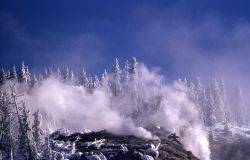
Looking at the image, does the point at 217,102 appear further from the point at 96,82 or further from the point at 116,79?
the point at 116,79

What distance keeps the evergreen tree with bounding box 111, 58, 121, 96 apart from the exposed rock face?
47411mm

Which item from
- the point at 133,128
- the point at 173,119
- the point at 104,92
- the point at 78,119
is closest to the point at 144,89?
the point at 104,92

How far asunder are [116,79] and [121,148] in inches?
2460

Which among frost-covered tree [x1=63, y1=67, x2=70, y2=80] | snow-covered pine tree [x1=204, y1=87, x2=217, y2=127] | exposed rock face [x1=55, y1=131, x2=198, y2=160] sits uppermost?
frost-covered tree [x1=63, y1=67, x2=70, y2=80]

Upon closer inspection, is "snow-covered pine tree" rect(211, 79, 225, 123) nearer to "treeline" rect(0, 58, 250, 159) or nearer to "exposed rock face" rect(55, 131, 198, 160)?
"treeline" rect(0, 58, 250, 159)

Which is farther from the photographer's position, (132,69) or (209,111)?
(209,111)

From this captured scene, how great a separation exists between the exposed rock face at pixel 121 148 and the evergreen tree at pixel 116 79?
4741cm

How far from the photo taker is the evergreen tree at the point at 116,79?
373 feet

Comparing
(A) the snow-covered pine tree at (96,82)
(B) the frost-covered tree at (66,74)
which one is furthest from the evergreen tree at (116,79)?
(B) the frost-covered tree at (66,74)

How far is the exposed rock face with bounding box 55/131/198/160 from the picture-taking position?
53812 mm

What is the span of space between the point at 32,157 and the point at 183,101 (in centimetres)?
5908

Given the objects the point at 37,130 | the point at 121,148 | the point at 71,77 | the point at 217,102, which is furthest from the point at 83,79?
the point at 121,148

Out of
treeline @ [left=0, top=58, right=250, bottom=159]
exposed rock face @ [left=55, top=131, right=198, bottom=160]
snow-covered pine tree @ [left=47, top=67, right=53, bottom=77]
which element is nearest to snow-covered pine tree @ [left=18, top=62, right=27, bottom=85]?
treeline @ [left=0, top=58, right=250, bottom=159]

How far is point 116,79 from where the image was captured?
117812mm
